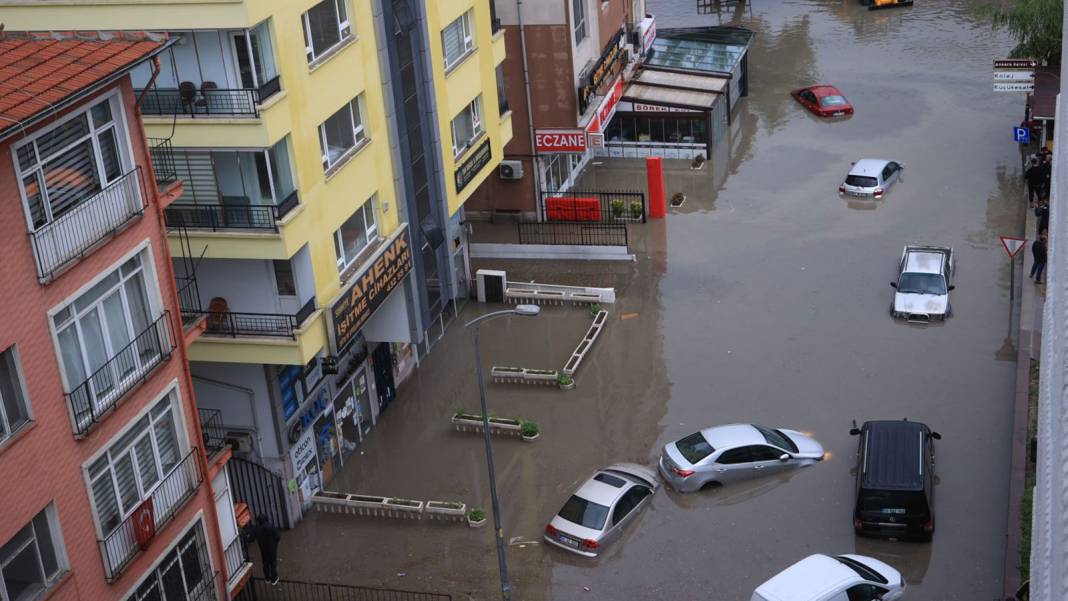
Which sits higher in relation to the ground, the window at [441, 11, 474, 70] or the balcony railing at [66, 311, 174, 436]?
the window at [441, 11, 474, 70]

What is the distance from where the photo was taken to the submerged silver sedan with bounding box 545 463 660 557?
30188mm

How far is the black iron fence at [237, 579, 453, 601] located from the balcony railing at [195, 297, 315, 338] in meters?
5.24

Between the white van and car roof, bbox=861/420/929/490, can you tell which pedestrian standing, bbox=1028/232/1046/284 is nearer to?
car roof, bbox=861/420/929/490

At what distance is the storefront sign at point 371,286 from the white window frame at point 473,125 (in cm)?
504

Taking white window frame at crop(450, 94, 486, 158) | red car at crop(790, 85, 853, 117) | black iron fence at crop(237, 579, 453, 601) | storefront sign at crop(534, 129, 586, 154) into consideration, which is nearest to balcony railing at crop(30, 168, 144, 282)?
black iron fence at crop(237, 579, 453, 601)

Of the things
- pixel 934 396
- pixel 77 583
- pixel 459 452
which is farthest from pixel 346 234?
pixel 934 396

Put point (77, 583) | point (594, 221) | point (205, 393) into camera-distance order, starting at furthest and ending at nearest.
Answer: point (594, 221), point (205, 393), point (77, 583)

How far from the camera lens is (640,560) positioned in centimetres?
2995

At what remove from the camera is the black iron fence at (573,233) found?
46125 mm

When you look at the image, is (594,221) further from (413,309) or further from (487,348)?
(413,309)

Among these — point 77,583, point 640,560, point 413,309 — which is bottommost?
point 640,560

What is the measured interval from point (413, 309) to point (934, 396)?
1360 centimetres

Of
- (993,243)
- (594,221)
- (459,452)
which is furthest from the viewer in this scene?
(594,221)

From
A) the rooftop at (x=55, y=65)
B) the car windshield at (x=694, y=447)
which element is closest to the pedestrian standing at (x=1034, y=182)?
the car windshield at (x=694, y=447)
